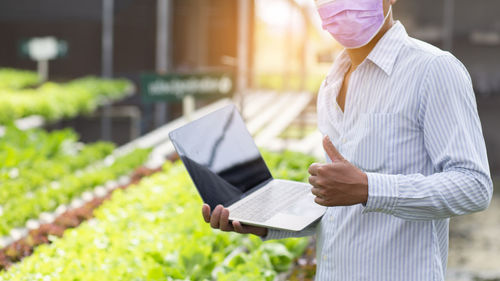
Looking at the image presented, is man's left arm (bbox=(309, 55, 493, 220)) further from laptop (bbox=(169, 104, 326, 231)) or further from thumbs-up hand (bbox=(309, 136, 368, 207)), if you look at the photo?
laptop (bbox=(169, 104, 326, 231))

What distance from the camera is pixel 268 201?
5.58 ft

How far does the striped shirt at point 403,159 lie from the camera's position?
1.29m

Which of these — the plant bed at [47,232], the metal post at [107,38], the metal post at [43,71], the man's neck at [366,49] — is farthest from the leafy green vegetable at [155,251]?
the metal post at [107,38]

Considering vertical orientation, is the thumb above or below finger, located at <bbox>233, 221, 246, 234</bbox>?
above

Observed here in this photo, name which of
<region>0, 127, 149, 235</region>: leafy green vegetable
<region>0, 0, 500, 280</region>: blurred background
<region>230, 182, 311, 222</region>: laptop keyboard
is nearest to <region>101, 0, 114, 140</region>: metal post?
<region>0, 0, 500, 280</region>: blurred background

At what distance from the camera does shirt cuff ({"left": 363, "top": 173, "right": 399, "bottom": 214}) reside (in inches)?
50.3

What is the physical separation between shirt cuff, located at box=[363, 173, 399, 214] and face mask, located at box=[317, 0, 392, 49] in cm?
40

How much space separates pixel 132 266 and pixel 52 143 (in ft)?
9.52

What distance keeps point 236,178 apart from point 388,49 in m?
0.55

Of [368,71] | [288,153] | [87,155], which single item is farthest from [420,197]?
[87,155]

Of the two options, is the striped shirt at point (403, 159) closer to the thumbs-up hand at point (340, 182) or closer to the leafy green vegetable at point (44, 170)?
the thumbs-up hand at point (340, 182)

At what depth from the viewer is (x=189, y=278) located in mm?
2449

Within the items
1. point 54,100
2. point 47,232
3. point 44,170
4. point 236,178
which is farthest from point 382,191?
point 54,100

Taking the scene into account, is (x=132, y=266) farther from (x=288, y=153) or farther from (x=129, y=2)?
(x=129, y=2)
